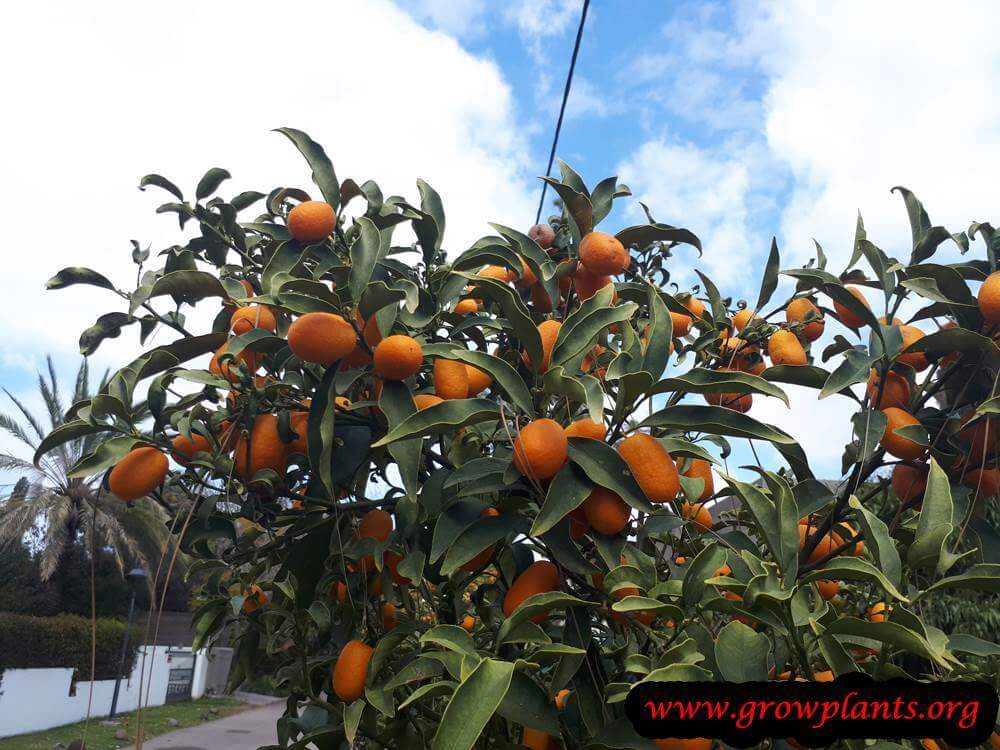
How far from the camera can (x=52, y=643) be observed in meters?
13.3

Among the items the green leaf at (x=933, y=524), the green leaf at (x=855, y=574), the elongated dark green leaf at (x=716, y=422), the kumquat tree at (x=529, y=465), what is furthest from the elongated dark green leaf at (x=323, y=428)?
the green leaf at (x=933, y=524)

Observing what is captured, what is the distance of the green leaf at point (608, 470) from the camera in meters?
1.05

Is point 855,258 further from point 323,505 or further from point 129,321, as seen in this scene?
point 129,321

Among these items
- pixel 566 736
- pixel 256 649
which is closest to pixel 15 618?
pixel 256 649

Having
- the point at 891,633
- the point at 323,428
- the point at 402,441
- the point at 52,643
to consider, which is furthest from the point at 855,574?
the point at 52,643

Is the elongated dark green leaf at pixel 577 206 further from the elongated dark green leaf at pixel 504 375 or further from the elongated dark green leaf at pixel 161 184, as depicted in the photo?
the elongated dark green leaf at pixel 161 184

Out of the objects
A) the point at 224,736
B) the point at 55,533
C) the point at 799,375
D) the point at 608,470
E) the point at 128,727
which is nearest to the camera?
the point at 608,470

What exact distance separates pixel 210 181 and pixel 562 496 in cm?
120

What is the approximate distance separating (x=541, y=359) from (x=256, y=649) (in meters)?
1.08

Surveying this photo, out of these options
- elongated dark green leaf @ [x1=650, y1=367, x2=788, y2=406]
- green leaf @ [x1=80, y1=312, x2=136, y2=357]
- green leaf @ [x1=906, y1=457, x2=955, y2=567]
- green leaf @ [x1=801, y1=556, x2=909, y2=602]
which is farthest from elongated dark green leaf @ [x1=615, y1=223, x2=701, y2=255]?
green leaf @ [x1=80, y1=312, x2=136, y2=357]

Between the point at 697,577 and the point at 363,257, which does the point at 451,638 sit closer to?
the point at 697,577

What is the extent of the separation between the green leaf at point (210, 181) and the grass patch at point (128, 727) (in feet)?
25.0

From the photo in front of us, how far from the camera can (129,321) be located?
1.60 m

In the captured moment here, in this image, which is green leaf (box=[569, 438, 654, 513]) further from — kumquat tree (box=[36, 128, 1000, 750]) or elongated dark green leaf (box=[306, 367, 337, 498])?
elongated dark green leaf (box=[306, 367, 337, 498])
